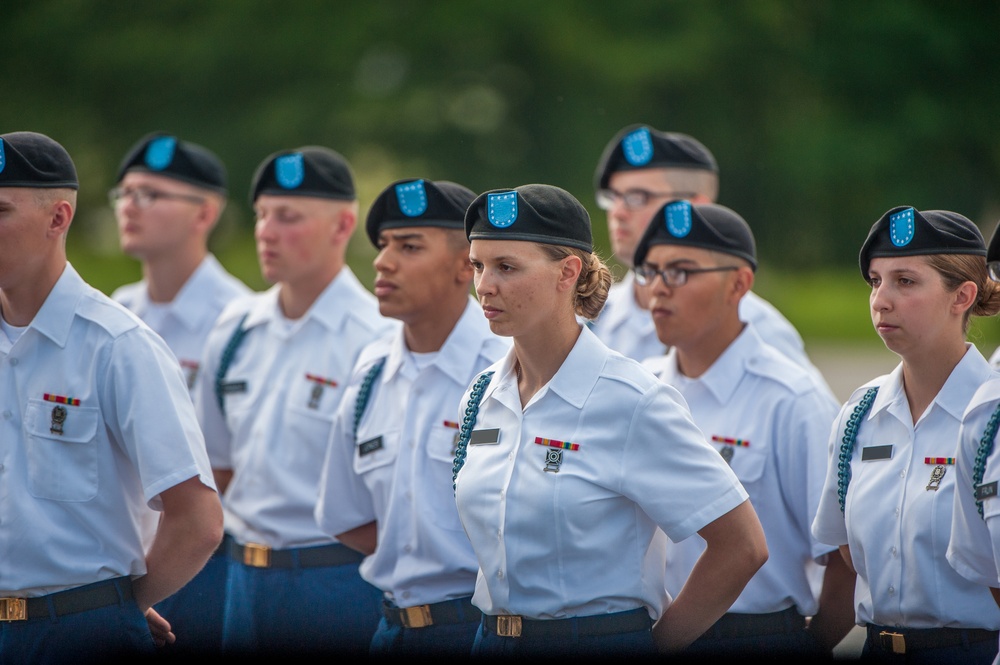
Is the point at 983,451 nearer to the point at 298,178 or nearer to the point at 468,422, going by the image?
the point at 468,422

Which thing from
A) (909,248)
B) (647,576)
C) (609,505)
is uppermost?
(909,248)

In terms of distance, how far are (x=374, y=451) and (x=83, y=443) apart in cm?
118

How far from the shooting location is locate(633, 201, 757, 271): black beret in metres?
4.80

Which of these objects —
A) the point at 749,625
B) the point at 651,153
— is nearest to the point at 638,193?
Result: the point at 651,153

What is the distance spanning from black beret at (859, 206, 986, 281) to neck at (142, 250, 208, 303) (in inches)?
163

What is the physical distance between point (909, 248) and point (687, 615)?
1383 millimetres

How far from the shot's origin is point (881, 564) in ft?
12.6

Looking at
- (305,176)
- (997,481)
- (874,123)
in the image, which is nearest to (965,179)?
(874,123)

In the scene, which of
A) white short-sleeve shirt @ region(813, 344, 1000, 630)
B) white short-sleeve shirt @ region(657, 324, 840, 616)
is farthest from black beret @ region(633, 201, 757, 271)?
white short-sleeve shirt @ region(813, 344, 1000, 630)

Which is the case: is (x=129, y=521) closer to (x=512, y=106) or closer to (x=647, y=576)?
(x=647, y=576)

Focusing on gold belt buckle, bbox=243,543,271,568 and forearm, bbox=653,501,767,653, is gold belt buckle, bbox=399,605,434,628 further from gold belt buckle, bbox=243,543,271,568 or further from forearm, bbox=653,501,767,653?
gold belt buckle, bbox=243,543,271,568

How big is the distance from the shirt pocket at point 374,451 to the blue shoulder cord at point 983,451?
2042 millimetres

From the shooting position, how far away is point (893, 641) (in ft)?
12.6

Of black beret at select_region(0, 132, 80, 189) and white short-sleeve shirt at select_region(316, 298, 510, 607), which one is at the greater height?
black beret at select_region(0, 132, 80, 189)
